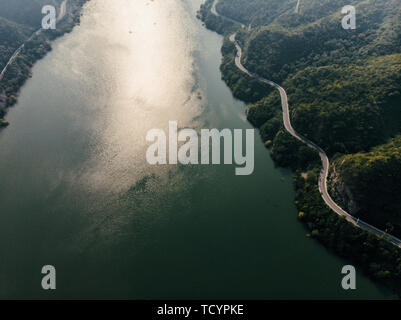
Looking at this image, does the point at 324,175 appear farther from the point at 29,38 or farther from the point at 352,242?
the point at 29,38

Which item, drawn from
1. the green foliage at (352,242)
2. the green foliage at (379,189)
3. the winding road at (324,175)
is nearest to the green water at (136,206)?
the green foliage at (352,242)

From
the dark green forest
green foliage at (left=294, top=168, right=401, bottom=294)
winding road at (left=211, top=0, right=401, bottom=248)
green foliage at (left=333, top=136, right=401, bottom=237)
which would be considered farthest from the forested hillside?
green foliage at (left=333, top=136, right=401, bottom=237)

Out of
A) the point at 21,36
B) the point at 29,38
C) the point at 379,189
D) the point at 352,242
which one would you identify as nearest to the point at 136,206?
the point at 352,242

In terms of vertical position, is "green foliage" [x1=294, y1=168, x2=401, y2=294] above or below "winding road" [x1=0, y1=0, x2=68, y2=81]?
below

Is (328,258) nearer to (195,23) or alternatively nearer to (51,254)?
(51,254)

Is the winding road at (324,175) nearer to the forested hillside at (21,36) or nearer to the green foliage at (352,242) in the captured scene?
the green foliage at (352,242)

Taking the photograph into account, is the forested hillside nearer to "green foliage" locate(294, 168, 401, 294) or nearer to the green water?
the green water

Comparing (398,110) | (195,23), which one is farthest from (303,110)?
(195,23)

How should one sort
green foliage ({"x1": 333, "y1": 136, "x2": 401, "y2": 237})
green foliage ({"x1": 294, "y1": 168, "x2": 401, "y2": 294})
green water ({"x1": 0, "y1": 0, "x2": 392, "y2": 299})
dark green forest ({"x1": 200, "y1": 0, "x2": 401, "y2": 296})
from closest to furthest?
green foliage ({"x1": 294, "y1": 168, "x2": 401, "y2": 294}) → green water ({"x1": 0, "y1": 0, "x2": 392, "y2": 299}) → green foliage ({"x1": 333, "y1": 136, "x2": 401, "y2": 237}) → dark green forest ({"x1": 200, "y1": 0, "x2": 401, "y2": 296})
